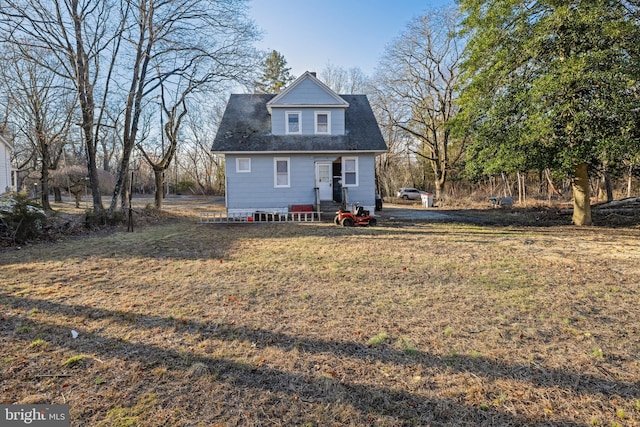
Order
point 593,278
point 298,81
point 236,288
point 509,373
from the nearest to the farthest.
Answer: point 509,373 < point 236,288 < point 593,278 < point 298,81

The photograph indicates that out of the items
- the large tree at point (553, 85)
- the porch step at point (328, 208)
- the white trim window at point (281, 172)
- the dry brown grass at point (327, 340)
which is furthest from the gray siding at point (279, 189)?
the dry brown grass at point (327, 340)

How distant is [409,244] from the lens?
29.2 feet

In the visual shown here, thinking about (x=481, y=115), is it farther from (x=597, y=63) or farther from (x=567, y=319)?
(x=567, y=319)

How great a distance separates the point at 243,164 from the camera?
15391 millimetres

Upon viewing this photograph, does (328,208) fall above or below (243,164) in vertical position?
below

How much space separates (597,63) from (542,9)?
332cm

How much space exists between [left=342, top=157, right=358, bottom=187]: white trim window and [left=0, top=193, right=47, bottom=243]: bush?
37.7 feet

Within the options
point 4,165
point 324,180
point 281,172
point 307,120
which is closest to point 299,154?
point 281,172

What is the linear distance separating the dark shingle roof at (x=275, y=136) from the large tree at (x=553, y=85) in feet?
15.6

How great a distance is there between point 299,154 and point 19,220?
1032 centimetres

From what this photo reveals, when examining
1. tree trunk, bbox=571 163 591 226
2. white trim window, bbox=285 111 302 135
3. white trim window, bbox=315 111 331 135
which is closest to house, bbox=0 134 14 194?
white trim window, bbox=285 111 302 135

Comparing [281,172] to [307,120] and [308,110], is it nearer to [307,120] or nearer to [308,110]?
[307,120]

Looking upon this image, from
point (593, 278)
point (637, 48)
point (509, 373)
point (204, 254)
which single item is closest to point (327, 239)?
point (204, 254)

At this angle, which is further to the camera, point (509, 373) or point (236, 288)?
point (236, 288)
